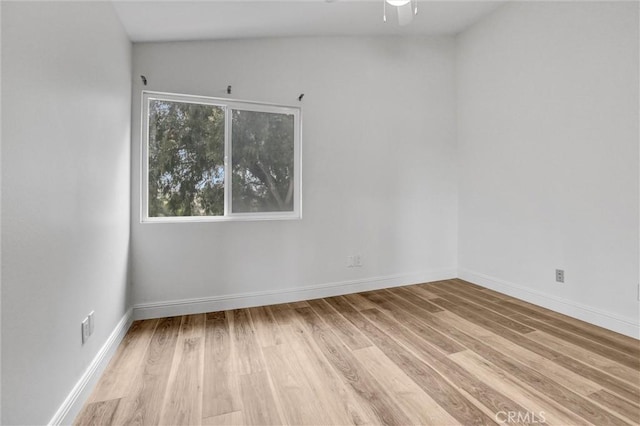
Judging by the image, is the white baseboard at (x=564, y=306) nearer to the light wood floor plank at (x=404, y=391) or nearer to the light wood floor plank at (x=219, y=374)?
the light wood floor plank at (x=404, y=391)

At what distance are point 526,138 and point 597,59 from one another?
0.78 meters

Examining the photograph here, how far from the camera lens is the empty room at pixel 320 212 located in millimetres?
1394

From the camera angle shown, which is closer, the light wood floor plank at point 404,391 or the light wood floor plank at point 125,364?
the light wood floor plank at point 404,391

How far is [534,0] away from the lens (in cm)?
292

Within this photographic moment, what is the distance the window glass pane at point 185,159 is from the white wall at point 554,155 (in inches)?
114

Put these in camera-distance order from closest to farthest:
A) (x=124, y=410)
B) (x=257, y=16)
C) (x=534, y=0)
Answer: (x=124, y=410), (x=257, y=16), (x=534, y=0)

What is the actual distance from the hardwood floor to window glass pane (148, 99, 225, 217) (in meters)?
Result: 1.00

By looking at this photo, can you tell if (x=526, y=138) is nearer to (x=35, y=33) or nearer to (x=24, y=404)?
(x=35, y=33)

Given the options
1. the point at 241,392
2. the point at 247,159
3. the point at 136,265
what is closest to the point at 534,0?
the point at 247,159

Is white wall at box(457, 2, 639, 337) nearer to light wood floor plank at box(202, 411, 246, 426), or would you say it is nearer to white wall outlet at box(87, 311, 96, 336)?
light wood floor plank at box(202, 411, 246, 426)

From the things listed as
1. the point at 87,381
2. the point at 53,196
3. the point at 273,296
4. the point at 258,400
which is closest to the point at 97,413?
the point at 87,381

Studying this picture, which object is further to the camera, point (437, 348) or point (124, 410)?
point (437, 348)

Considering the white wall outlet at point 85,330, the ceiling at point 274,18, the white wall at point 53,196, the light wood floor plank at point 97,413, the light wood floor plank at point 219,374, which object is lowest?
the light wood floor plank at point 97,413

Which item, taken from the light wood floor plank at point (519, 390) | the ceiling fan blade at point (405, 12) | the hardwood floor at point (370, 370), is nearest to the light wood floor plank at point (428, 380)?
the hardwood floor at point (370, 370)
